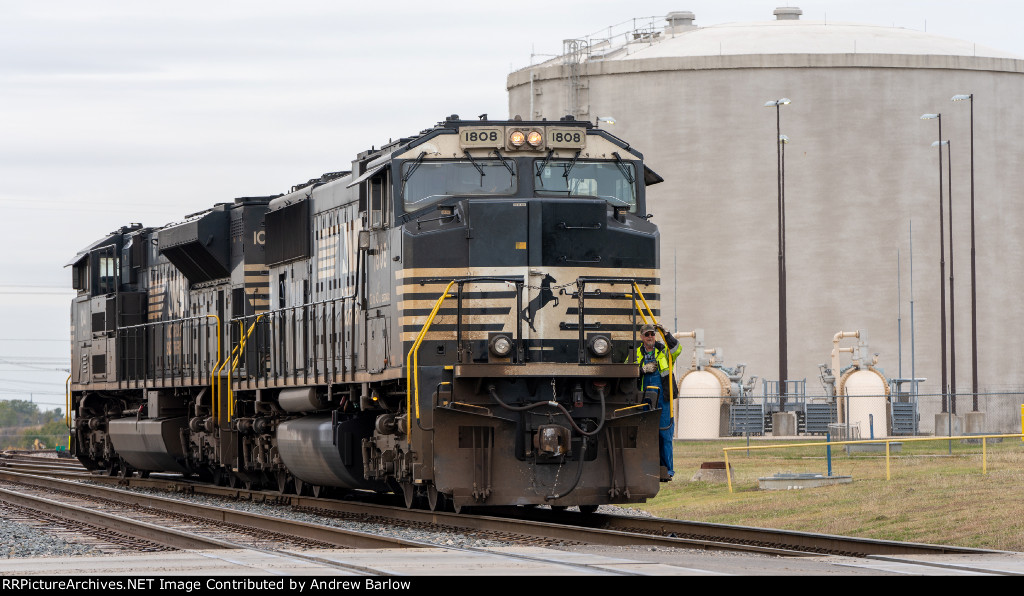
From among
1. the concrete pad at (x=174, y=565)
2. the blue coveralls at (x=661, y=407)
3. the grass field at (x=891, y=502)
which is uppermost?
the blue coveralls at (x=661, y=407)

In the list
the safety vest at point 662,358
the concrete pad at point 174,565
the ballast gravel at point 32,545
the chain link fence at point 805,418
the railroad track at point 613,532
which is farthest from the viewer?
the chain link fence at point 805,418

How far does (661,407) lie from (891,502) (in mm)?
→ 3990

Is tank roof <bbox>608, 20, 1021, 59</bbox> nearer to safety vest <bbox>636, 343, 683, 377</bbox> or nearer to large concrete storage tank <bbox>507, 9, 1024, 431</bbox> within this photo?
large concrete storage tank <bbox>507, 9, 1024, 431</bbox>

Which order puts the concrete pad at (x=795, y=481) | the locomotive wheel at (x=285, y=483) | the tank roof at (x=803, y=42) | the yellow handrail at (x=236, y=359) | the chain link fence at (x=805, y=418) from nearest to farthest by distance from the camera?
the concrete pad at (x=795, y=481), the locomotive wheel at (x=285, y=483), the yellow handrail at (x=236, y=359), the chain link fence at (x=805, y=418), the tank roof at (x=803, y=42)

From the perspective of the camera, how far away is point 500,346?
51.1 feet

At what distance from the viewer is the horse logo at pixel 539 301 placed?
52.1ft

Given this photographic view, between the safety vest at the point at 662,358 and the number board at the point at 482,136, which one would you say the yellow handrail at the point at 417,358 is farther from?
the safety vest at the point at 662,358

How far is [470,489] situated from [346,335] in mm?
3863

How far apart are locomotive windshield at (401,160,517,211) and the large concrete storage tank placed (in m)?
53.7

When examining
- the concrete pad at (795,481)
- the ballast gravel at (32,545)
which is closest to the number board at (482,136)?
the ballast gravel at (32,545)

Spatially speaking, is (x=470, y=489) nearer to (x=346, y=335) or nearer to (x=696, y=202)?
(x=346, y=335)

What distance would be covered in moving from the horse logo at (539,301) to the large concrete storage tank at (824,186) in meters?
54.3

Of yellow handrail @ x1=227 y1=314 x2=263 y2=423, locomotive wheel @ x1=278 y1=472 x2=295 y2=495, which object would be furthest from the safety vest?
yellow handrail @ x1=227 y1=314 x2=263 y2=423

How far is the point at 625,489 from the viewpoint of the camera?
1595 centimetres
